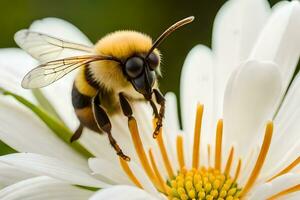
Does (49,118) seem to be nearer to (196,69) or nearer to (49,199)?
(49,199)

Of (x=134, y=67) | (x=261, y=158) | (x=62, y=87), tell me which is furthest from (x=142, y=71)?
(x=62, y=87)

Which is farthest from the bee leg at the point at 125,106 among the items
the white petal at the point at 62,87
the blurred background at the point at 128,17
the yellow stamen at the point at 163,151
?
the blurred background at the point at 128,17

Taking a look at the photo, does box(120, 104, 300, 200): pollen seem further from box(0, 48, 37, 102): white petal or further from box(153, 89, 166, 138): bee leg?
box(0, 48, 37, 102): white petal

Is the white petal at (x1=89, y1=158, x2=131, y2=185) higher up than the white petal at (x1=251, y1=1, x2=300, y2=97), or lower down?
lower down

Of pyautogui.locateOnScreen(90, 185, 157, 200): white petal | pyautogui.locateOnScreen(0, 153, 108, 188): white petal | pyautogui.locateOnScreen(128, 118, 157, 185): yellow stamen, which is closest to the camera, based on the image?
pyautogui.locateOnScreen(90, 185, 157, 200): white petal

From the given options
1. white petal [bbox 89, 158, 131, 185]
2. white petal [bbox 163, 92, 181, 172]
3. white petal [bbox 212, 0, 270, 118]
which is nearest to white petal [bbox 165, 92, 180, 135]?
white petal [bbox 163, 92, 181, 172]

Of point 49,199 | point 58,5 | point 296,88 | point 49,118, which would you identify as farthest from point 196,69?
point 58,5

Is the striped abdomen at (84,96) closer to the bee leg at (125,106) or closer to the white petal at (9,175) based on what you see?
the bee leg at (125,106)

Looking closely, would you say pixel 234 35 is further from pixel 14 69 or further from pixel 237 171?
pixel 14 69
